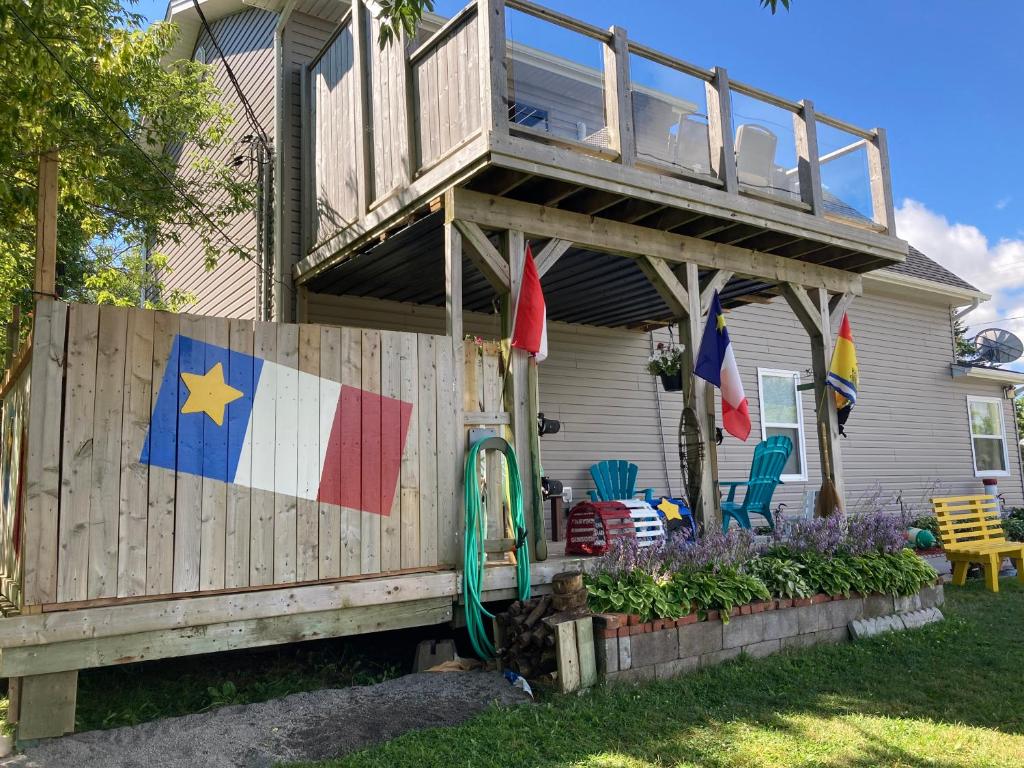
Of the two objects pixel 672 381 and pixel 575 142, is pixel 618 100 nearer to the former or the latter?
pixel 575 142

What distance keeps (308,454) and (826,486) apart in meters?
4.68

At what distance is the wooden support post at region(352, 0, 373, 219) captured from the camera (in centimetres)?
626

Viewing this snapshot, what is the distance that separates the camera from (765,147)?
22.3 feet

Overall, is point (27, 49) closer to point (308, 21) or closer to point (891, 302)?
point (308, 21)

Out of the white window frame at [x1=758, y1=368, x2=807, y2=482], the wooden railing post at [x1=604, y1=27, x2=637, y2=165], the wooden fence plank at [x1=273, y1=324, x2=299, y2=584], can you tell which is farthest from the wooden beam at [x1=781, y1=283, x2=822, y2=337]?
the wooden fence plank at [x1=273, y1=324, x2=299, y2=584]

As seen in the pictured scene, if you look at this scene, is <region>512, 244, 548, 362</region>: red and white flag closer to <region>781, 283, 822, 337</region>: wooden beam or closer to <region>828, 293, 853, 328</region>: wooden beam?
<region>781, 283, 822, 337</region>: wooden beam

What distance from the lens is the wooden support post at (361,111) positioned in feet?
20.5

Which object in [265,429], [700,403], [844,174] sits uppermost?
[844,174]

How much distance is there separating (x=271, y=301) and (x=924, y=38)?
31.5 m

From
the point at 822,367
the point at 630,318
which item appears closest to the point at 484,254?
the point at 822,367

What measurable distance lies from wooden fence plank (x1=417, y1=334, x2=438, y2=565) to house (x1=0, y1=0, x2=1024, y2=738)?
14 mm

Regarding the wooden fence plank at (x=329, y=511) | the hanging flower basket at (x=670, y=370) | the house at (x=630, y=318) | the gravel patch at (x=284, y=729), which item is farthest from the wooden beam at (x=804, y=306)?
the gravel patch at (x=284, y=729)

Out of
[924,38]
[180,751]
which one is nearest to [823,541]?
[180,751]

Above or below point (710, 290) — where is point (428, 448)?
below
